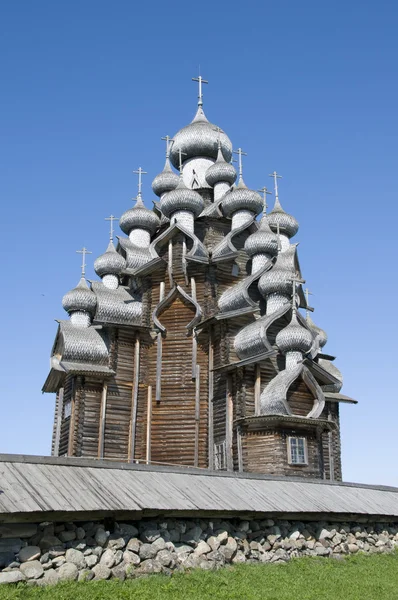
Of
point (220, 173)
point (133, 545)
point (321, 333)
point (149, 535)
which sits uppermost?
point (220, 173)

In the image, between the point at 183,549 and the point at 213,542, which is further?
the point at 213,542

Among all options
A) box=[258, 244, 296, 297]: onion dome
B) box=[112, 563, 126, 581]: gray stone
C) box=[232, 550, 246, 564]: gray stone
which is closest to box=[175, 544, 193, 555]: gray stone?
box=[232, 550, 246, 564]: gray stone

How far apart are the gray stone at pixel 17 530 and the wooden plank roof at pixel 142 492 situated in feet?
0.72

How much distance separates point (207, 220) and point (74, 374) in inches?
272

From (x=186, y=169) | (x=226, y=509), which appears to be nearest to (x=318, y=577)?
(x=226, y=509)

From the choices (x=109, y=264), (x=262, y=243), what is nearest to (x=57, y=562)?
(x=262, y=243)

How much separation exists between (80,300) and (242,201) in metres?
A: 6.06

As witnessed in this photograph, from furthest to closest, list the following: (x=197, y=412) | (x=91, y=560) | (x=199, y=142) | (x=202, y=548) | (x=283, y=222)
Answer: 1. (x=199, y=142)
2. (x=283, y=222)
3. (x=197, y=412)
4. (x=202, y=548)
5. (x=91, y=560)

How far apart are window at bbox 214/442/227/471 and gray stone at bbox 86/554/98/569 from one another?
31.3 feet

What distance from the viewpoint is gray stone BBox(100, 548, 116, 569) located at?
8352 millimetres

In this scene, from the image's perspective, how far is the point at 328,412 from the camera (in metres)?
21.7

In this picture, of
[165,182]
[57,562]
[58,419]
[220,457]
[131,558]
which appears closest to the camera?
[57,562]

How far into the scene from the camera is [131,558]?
340 inches

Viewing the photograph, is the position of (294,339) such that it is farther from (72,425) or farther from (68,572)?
(68,572)
